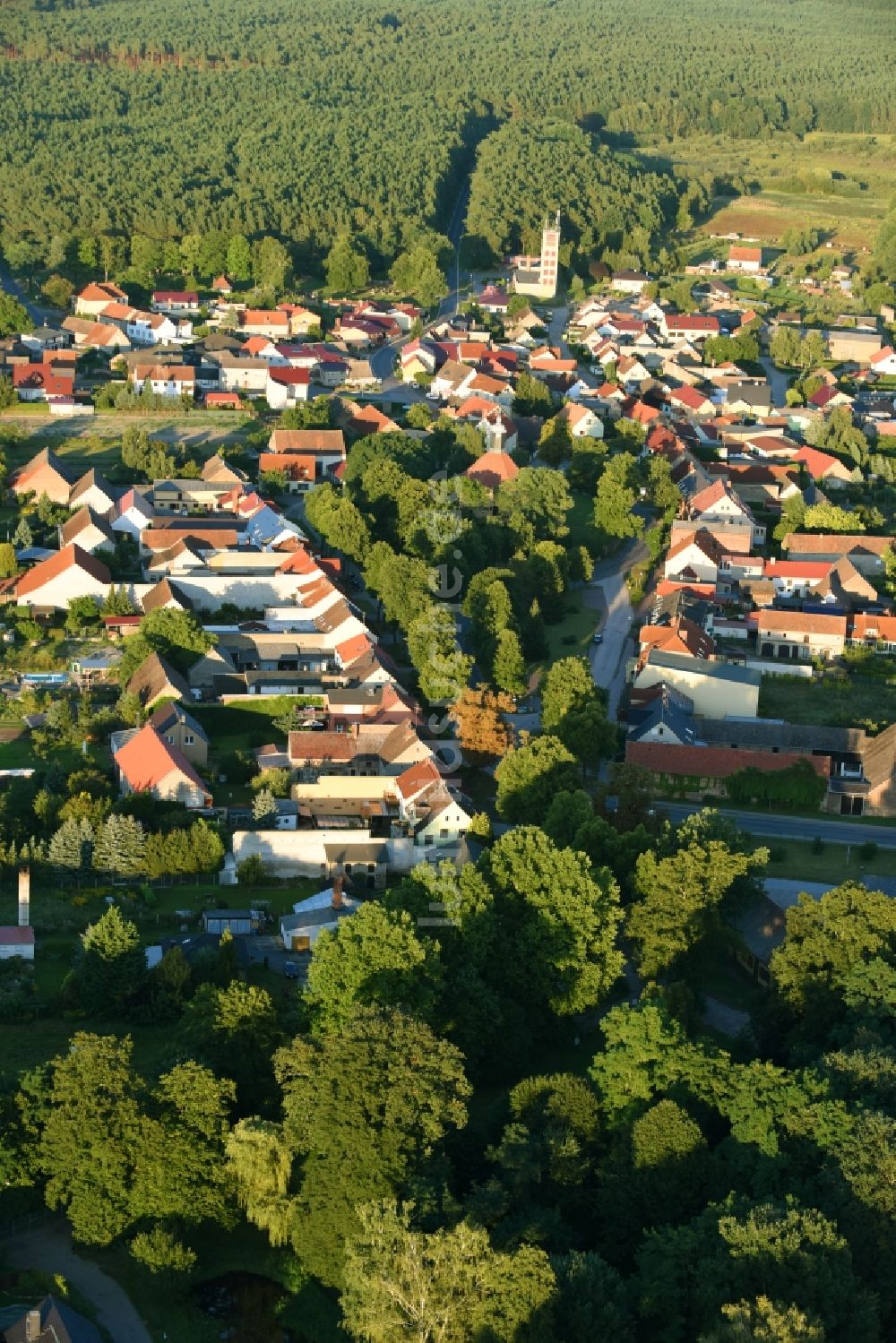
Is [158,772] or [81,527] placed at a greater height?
[158,772]

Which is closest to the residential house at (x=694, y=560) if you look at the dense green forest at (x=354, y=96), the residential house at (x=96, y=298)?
the residential house at (x=96, y=298)

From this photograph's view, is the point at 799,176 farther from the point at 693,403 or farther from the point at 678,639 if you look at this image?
the point at 678,639

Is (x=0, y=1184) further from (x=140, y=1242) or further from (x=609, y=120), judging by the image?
(x=609, y=120)

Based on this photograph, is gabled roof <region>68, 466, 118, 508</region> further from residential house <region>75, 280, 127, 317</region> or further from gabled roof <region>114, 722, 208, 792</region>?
residential house <region>75, 280, 127, 317</region>

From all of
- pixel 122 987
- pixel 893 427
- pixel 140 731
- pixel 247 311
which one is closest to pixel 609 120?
pixel 247 311

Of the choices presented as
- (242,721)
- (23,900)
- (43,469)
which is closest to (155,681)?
(242,721)

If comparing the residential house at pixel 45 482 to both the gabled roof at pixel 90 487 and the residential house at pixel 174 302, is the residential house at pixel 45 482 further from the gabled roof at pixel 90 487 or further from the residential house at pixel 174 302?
the residential house at pixel 174 302

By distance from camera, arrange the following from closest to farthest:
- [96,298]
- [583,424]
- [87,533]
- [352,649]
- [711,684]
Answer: [711,684]
[352,649]
[87,533]
[583,424]
[96,298]
